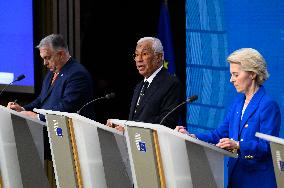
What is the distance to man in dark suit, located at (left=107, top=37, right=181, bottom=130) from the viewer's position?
612 centimetres

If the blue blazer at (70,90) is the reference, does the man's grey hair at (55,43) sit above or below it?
above

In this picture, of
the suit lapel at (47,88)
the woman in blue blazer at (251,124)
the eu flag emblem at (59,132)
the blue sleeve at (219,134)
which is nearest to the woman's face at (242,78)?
the woman in blue blazer at (251,124)

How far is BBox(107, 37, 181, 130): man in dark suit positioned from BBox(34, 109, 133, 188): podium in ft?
0.51

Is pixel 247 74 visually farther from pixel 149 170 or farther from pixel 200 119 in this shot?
pixel 200 119

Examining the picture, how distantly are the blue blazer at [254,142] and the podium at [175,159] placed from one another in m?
0.17

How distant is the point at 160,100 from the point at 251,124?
1.19m

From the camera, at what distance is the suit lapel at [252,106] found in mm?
5121

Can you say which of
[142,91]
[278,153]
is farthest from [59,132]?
[278,153]

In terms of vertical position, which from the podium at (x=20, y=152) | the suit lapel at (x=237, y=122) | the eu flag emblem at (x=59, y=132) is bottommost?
the podium at (x=20, y=152)

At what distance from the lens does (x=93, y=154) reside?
6.01 m

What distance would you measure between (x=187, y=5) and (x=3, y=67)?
8.50 ft

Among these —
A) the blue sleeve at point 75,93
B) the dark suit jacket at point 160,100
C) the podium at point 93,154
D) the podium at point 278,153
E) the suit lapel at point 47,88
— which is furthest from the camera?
the suit lapel at point 47,88

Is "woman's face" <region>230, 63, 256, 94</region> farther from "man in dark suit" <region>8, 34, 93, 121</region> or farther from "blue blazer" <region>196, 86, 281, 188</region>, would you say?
"man in dark suit" <region>8, 34, 93, 121</region>

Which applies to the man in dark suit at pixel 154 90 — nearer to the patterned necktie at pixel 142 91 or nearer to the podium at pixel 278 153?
the patterned necktie at pixel 142 91
